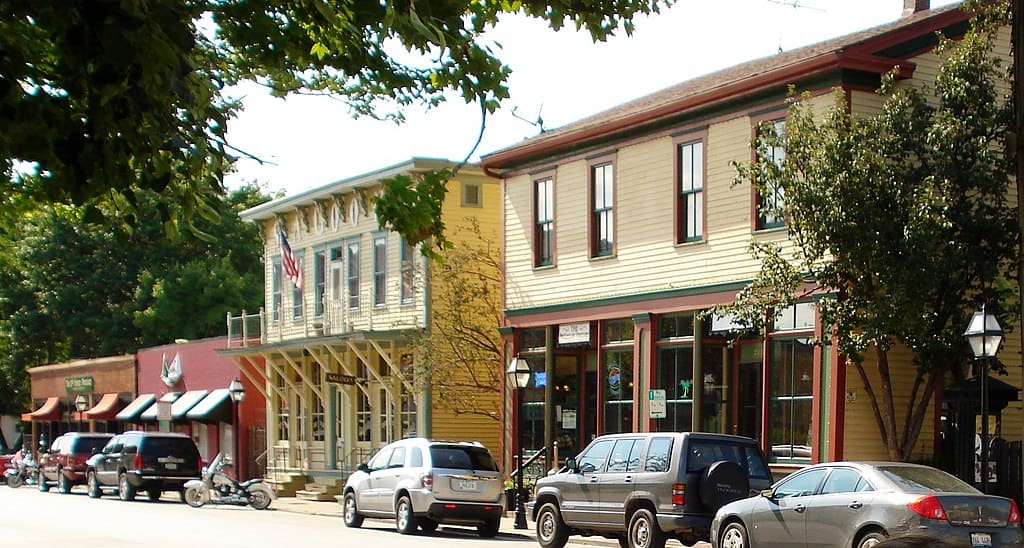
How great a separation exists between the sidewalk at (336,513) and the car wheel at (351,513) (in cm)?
265

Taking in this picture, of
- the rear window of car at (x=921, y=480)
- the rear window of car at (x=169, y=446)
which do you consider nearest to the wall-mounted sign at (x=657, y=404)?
the rear window of car at (x=921, y=480)

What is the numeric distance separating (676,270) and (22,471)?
3237cm

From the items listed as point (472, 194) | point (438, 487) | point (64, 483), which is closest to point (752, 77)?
point (438, 487)

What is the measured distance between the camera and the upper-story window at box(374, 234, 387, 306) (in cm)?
3697

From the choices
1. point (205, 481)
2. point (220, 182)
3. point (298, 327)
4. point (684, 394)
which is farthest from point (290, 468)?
point (220, 182)

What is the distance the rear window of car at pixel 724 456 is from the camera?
19.0 m

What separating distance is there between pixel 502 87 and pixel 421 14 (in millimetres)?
1069

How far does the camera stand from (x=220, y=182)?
8375 mm

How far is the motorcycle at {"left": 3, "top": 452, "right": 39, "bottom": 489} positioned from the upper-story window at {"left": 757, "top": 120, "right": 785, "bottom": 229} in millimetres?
33778

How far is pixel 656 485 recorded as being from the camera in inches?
752

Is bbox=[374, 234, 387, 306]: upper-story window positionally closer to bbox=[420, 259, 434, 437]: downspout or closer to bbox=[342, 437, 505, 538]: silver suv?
bbox=[420, 259, 434, 437]: downspout

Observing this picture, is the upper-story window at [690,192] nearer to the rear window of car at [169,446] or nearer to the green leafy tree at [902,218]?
the green leafy tree at [902,218]

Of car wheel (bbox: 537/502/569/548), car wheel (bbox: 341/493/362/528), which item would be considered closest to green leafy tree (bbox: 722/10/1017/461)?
car wheel (bbox: 537/502/569/548)

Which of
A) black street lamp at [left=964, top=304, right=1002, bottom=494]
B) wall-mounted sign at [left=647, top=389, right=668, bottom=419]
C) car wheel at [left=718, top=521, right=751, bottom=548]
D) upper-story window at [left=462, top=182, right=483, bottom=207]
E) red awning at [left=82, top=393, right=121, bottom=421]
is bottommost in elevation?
red awning at [left=82, top=393, right=121, bottom=421]
